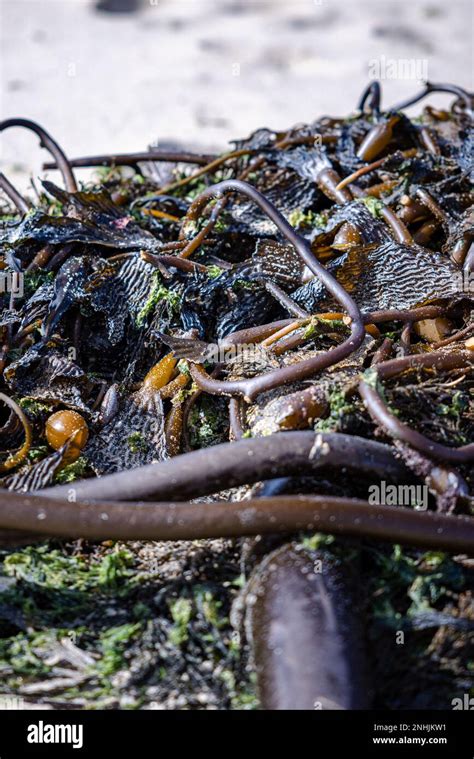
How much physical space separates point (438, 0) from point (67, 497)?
6.12m

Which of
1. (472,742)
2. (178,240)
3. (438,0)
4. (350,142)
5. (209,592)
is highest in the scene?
(438,0)

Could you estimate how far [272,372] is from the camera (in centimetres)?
167

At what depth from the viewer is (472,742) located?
1375mm

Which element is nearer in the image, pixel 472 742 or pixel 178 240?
pixel 472 742

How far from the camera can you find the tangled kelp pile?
1366mm

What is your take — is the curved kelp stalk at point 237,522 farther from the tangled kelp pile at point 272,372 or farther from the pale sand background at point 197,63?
the pale sand background at point 197,63

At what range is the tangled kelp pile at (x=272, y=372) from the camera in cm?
137

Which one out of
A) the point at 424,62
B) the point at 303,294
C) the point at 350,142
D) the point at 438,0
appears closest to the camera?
the point at 303,294

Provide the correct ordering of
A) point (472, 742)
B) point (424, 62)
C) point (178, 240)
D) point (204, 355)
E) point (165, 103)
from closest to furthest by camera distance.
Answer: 1. point (472, 742)
2. point (204, 355)
3. point (178, 240)
4. point (165, 103)
5. point (424, 62)

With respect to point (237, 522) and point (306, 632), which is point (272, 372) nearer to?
point (237, 522)

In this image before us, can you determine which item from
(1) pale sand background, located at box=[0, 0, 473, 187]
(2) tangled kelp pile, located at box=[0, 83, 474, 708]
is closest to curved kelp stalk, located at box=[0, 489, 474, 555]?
(2) tangled kelp pile, located at box=[0, 83, 474, 708]

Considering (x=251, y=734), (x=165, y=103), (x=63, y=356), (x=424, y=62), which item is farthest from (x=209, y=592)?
(x=424, y=62)

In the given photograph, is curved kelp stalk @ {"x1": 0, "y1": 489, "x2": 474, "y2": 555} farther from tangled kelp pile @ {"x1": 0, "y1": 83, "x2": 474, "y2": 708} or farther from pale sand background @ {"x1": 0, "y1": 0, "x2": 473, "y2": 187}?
pale sand background @ {"x1": 0, "y1": 0, "x2": 473, "y2": 187}

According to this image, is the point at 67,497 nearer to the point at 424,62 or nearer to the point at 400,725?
the point at 400,725
